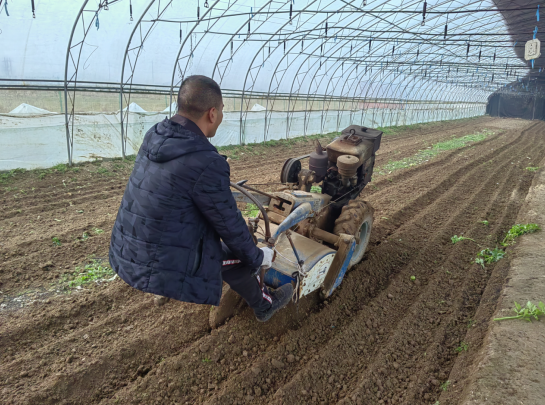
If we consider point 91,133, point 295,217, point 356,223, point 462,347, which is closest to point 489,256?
point 356,223

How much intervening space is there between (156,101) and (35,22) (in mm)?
4242

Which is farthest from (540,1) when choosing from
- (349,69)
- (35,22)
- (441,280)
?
(35,22)

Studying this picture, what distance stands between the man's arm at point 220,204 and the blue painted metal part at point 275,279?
3.83ft

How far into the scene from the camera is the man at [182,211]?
7.06ft

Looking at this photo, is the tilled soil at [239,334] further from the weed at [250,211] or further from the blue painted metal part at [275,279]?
the weed at [250,211]

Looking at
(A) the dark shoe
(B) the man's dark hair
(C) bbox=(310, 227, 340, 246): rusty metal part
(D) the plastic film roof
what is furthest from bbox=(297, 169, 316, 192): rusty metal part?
(D) the plastic film roof

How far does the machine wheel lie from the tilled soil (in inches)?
9.5

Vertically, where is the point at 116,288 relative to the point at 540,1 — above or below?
below

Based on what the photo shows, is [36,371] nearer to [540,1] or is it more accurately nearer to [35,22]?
[35,22]

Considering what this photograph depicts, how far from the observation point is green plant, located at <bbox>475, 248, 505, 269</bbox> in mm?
5238

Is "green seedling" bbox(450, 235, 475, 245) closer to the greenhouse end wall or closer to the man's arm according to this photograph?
the man's arm

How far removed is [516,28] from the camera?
19.4 metres

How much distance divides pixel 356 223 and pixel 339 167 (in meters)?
0.80

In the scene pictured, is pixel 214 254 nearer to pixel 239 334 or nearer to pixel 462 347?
pixel 239 334
